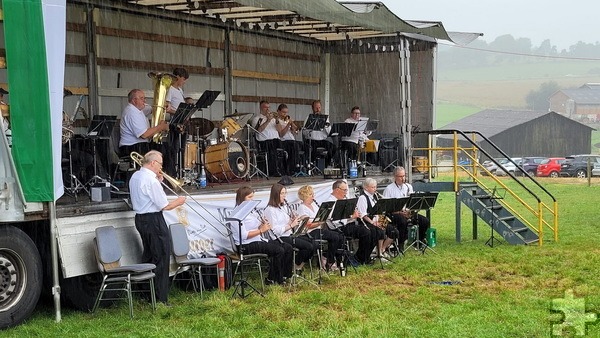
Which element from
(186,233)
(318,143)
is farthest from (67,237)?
→ (318,143)

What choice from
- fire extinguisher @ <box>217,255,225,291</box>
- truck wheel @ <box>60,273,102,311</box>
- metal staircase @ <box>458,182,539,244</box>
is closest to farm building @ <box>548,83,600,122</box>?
metal staircase @ <box>458,182,539,244</box>

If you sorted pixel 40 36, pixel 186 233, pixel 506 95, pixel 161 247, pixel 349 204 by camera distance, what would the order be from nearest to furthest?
pixel 40 36 < pixel 161 247 < pixel 186 233 < pixel 349 204 < pixel 506 95

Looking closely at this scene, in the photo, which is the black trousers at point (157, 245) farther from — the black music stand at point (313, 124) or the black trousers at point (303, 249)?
the black music stand at point (313, 124)

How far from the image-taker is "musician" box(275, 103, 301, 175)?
1616 centimetres

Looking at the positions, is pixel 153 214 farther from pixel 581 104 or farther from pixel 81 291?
pixel 581 104

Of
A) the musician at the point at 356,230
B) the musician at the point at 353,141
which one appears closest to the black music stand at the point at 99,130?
the musician at the point at 356,230

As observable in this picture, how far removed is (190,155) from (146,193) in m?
3.15

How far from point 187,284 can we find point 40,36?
3.82 meters

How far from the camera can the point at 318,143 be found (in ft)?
55.3

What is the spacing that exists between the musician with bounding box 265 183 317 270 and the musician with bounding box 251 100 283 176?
3561 mm

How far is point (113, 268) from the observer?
998 centimetres

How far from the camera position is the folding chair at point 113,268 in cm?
984

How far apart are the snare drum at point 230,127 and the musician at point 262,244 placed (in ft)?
10.0

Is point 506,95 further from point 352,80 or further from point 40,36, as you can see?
point 40,36
